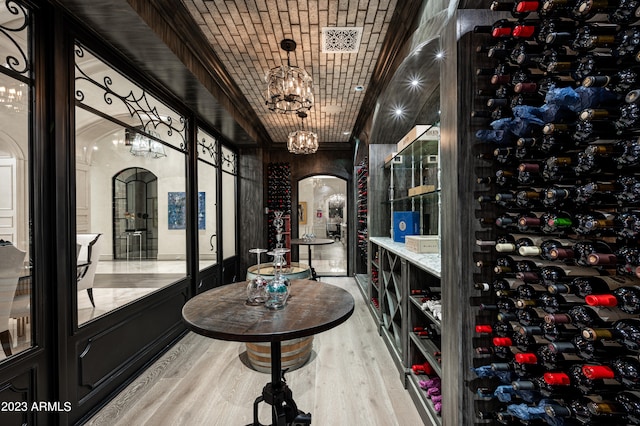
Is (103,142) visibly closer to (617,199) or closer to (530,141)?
(530,141)

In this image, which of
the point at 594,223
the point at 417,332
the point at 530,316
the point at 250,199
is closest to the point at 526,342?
the point at 530,316

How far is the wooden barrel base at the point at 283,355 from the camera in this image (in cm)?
269

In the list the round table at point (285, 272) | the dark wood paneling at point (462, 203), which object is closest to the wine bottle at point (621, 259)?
the dark wood paneling at point (462, 203)

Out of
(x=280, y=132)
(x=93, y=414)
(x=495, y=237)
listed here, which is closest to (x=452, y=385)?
(x=495, y=237)

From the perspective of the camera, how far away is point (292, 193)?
7066mm

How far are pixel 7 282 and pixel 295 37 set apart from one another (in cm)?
276

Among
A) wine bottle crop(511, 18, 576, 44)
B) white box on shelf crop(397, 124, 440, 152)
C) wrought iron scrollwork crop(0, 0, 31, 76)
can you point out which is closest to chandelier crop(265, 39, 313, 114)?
white box on shelf crop(397, 124, 440, 152)

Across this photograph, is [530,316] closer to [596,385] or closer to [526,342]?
[526,342]

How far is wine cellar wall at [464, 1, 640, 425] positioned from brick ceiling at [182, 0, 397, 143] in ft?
5.18

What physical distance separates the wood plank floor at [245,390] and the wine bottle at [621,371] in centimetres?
163

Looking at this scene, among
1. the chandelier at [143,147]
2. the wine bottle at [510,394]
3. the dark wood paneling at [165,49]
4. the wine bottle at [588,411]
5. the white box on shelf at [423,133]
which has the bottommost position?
the wine bottle at [510,394]

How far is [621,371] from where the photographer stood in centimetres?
75

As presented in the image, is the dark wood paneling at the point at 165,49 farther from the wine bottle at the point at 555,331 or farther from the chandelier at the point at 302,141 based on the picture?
the wine bottle at the point at 555,331

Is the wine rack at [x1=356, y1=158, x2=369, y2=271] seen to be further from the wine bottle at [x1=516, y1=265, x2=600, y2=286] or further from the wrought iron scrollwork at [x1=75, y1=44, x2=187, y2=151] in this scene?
the wine bottle at [x1=516, y1=265, x2=600, y2=286]
